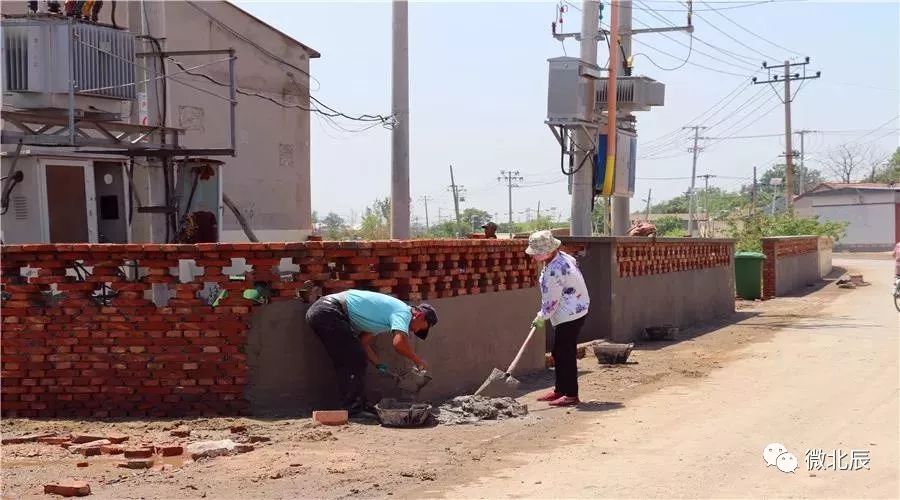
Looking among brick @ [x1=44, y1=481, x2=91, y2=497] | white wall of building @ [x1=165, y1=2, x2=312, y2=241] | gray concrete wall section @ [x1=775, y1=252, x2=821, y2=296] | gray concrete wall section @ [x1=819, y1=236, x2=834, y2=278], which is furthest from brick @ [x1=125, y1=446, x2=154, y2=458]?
gray concrete wall section @ [x1=819, y1=236, x2=834, y2=278]

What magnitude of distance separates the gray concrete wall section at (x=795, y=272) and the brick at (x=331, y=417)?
22.1 meters

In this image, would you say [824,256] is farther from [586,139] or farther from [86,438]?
[86,438]

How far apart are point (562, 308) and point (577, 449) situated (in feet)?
7.56

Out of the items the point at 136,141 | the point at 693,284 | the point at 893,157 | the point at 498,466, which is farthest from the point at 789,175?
the point at 893,157

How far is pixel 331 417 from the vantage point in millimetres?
8258

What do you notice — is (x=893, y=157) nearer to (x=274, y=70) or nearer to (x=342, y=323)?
(x=274, y=70)

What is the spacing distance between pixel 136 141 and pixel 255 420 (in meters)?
5.06

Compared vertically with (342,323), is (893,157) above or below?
above

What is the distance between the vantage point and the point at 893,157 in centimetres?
10900

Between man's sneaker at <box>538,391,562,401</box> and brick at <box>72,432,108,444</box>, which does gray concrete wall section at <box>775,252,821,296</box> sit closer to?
man's sneaker at <box>538,391,562,401</box>

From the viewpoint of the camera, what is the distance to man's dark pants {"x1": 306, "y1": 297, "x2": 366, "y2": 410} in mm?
8414

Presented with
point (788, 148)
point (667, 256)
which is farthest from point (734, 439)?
point (788, 148)

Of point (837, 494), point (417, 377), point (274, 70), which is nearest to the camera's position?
point (837, 494)

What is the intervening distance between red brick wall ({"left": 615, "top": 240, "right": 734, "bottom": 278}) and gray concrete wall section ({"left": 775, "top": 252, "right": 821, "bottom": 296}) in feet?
22.8
